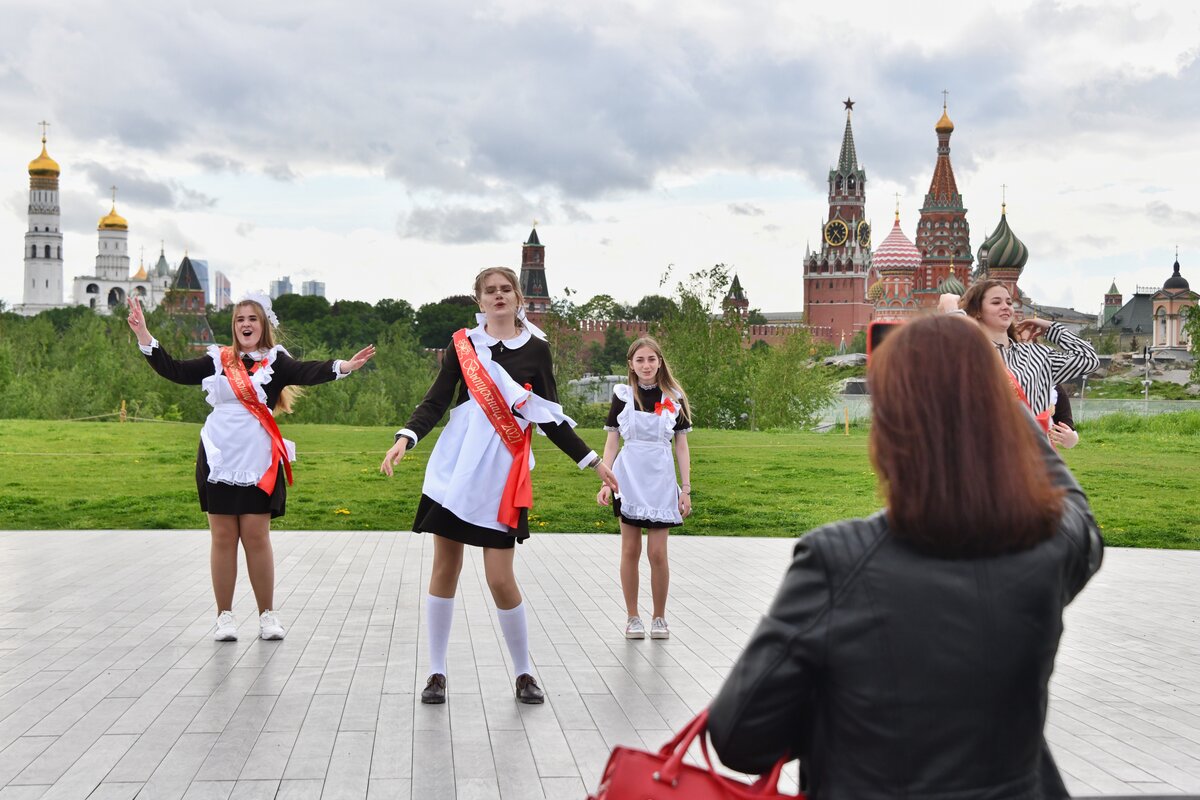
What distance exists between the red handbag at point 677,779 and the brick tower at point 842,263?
181m

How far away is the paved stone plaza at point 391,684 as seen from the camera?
503 centimetres

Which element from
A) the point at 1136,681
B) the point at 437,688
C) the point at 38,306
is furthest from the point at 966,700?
the point at 38,306

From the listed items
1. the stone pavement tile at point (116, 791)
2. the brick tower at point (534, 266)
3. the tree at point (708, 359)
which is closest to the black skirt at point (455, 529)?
the stone pavement tile at point (116, 791)

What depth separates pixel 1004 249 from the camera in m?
142

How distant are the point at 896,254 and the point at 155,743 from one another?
556 ft

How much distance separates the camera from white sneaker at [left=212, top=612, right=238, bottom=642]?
7508 millimetres

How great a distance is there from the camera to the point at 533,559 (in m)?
11.5

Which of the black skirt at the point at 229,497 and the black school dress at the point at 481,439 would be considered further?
the black skirt at the point at 229,497

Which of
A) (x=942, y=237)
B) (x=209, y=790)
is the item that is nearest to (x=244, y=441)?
(x=209, y=790)

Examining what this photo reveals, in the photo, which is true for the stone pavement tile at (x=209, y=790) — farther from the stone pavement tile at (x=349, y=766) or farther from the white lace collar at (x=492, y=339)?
the white lace collar at (x=492, y=339)

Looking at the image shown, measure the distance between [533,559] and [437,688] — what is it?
5.44 meters

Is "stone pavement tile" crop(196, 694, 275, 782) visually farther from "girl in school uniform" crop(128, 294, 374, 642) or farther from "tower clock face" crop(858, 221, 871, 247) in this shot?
"tower clock face" crop(858, 221, 871, 247)

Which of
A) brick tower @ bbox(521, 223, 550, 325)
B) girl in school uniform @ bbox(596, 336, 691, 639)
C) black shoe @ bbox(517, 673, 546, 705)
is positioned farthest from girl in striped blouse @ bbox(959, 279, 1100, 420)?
brick tower @ bbox(521, 223, 550, 325)

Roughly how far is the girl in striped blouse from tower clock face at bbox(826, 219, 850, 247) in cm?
18188
